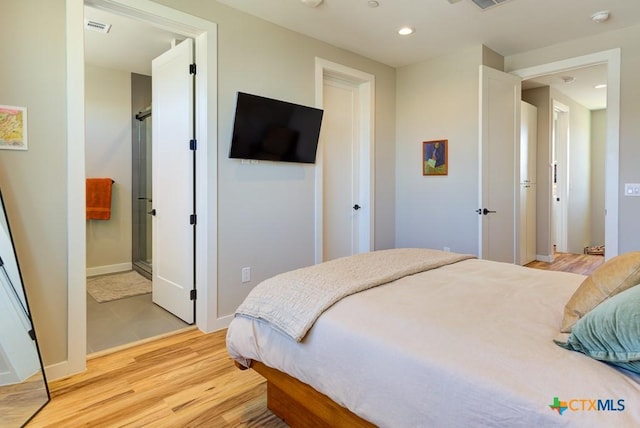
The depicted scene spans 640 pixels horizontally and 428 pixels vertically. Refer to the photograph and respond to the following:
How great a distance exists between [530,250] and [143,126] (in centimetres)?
568

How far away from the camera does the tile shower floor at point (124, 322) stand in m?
2.79

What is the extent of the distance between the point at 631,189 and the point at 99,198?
5.77 metres

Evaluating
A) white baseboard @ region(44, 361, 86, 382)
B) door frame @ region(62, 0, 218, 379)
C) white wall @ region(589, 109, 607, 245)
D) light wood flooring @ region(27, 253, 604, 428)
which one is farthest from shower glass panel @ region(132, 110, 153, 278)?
white wall @ region(589, 109, 607, 245)

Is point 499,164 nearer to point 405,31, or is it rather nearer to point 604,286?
point 405,31

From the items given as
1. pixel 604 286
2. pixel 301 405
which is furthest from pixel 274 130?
pixel 604 286

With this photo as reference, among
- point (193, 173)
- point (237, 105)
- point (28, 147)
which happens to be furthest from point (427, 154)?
point (28, 147)

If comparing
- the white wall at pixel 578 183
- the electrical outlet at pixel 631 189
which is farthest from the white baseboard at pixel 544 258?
the electrical outlet at pixel 631 189

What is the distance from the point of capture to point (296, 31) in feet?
11.1

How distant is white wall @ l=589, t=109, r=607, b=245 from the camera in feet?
21.1

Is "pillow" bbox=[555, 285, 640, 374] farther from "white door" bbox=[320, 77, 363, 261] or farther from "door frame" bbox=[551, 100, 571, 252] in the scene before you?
"door frame" bbox=[551, 100, 571, 252]

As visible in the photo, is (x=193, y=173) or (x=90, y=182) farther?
(x=90, y=182)

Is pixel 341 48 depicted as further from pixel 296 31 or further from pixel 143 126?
pixel 143 126

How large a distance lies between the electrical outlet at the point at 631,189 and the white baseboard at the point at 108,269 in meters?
5.69

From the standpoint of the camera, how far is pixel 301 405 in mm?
1641
